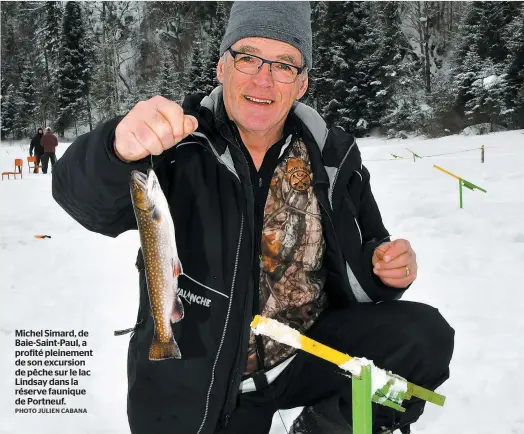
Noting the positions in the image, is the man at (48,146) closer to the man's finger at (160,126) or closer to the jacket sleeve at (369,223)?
the jacket sleeve at (369,223)

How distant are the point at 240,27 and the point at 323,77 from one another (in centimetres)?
2883

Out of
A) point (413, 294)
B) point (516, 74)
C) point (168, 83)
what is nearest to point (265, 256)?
point (413, 294)

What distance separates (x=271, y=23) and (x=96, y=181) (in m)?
1.09

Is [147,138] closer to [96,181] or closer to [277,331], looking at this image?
[96,181]

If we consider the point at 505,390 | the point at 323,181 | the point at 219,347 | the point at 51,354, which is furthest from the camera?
the point at 51,354

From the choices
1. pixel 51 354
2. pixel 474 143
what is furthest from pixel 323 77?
pixel 51 354

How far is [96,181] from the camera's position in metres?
1.63

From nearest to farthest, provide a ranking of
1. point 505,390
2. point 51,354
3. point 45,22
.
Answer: point 505,390, point 51,354, point 45,22

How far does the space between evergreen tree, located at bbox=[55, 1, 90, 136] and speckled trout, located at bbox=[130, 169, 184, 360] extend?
31.3 metres

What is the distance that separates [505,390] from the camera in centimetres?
272

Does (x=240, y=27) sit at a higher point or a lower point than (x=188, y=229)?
higher

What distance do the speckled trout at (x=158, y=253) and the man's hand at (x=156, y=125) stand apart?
0.10m

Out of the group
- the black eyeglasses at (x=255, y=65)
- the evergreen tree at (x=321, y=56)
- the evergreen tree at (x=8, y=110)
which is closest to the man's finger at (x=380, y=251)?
the black eyeglasses at (x=255, y=65)

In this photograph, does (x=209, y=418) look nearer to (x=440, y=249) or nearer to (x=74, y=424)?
(x=74, y=424)
